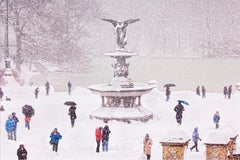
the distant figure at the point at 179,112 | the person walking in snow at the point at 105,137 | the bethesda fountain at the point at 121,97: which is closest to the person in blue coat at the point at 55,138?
the person walking in snow at the point at 105,137

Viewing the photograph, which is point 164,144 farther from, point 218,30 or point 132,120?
point 218,30

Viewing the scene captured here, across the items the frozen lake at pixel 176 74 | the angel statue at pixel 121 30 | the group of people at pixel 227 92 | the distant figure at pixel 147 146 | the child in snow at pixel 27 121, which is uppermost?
the angel statue at pixel 121 30

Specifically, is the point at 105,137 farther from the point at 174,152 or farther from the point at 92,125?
the point at 174,152

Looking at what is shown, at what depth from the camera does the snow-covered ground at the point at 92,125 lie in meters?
25.4

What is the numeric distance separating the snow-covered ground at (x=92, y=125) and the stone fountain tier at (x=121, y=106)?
38 cm

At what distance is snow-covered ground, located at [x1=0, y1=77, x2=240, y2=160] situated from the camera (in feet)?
83.3

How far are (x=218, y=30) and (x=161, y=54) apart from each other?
14.5 metres

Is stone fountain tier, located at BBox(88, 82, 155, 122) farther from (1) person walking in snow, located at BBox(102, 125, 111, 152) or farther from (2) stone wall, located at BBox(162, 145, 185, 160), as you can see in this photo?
(2) stone wall, located at BBox(162, 145, 185, 160)

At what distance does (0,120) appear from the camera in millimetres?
31672

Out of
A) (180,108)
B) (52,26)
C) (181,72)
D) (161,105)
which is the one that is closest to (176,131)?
(180,108)

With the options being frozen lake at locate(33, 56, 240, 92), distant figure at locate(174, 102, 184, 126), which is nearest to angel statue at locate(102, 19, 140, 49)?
distant figure at locate(174, 102, 184, 126)

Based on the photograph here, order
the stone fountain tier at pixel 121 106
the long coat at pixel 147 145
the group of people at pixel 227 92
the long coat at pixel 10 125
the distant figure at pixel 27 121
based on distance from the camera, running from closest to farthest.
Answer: the long coat at pixel 147 145 < the long coat at pixel 10 125 < the distant figure at pixel 27 121 < the stone fountain tier at pixel 121 106 < the group of people at pixel 227 92

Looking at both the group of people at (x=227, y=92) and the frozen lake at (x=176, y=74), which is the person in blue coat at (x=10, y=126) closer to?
the group of people at (x=227, y=92)

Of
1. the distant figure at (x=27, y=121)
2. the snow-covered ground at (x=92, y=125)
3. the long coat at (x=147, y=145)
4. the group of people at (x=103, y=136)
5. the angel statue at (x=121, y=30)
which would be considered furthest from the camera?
the angel statue at (x=121, y=30)
